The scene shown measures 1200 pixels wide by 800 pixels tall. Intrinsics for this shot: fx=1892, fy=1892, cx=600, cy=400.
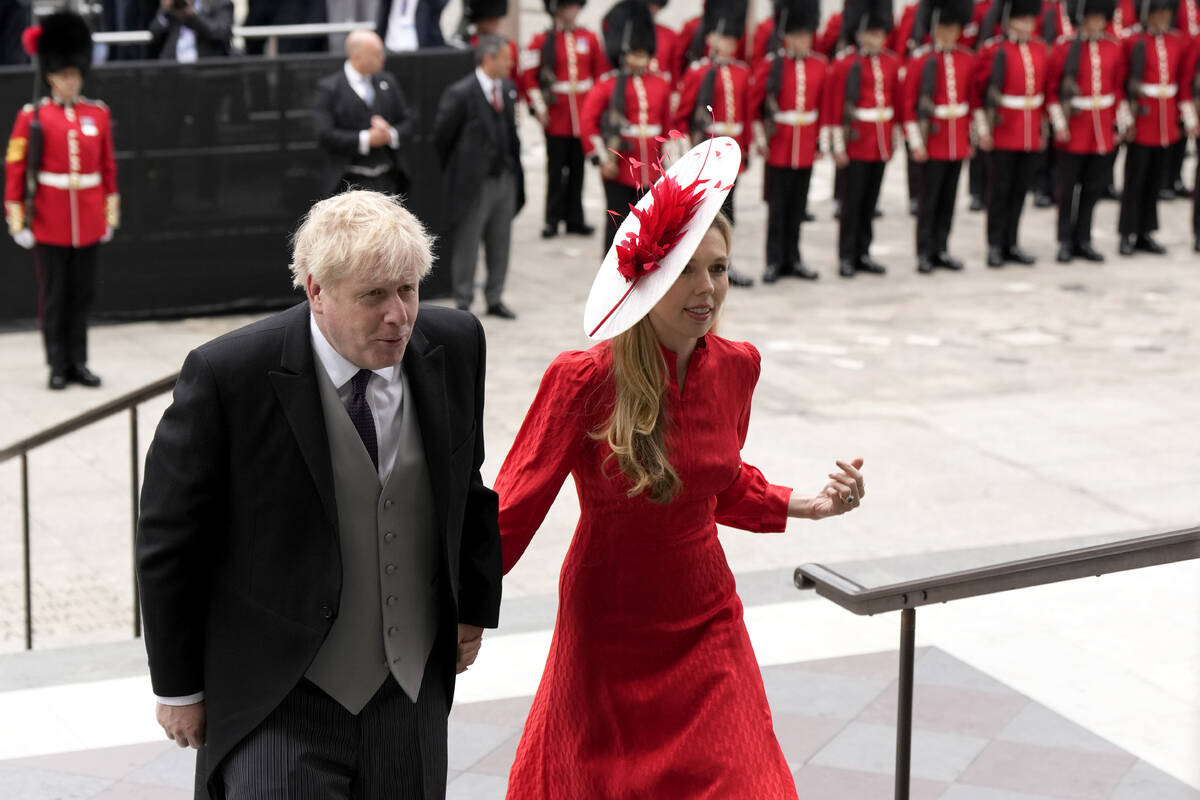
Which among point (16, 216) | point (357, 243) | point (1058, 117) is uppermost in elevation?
point (357, 243)

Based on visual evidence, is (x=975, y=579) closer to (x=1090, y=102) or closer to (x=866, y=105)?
(x=866, y=105)

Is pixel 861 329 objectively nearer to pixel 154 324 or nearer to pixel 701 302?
pixel 154 324

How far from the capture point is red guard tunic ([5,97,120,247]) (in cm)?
973

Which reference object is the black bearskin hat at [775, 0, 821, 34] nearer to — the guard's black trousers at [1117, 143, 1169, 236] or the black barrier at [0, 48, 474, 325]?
the black barrier at [0, 48, 474, 325]

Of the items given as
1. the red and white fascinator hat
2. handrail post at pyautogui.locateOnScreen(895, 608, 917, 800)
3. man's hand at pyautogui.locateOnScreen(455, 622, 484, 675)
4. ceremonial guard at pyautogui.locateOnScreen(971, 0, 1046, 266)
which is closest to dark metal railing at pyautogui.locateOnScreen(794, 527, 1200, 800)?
handrail post at pyautogui.locateOnScreen(895, 608, 917, 800)

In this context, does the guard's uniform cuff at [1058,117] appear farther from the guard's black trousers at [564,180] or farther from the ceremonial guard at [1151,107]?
the guard's black trousers at [564,180]

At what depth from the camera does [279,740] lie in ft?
10.1

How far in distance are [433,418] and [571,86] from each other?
1139 centimetres

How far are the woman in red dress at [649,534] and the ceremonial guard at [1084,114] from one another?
10.7m


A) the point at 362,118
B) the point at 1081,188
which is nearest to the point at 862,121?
the point at 1081,188

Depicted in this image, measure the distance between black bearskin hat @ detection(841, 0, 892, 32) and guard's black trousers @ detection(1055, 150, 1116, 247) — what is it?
180 cm

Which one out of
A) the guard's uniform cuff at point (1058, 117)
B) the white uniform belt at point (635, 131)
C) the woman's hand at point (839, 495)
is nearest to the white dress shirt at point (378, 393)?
the woman's hand at point (839, 495)

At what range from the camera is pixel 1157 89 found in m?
14.2

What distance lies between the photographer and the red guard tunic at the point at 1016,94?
13625 millimetres
